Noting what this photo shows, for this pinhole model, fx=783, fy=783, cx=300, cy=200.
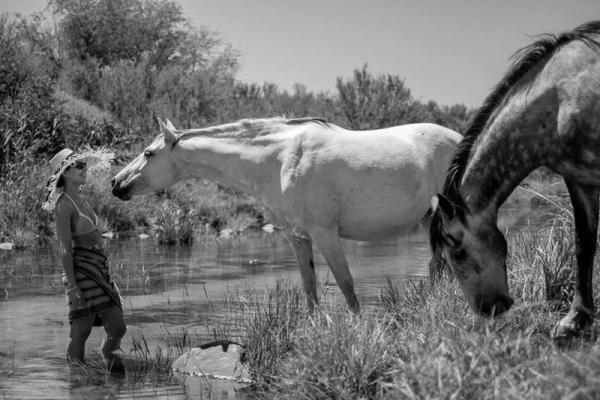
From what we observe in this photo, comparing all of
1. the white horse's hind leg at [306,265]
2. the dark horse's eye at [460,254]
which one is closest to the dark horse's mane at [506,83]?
the dark horse's eye at [460,254]

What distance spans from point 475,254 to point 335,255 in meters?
2.05

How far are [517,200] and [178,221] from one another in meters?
14.9

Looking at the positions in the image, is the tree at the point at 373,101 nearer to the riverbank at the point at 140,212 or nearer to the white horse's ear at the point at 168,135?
the riverbank at the point at 140,212

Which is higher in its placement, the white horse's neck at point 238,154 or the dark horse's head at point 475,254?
the white horse's neck at point 238,154

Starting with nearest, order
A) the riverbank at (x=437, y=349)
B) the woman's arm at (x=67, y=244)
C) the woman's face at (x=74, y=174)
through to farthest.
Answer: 1. the riverbank at (x=437, y=349)
2. the woman's arm at (x=67, y=244)
3. the woman's face at (x=74, y=174)

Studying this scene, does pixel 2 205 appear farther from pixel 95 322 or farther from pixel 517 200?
pixel 517 200

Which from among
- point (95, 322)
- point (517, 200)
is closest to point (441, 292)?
point (95, 322)

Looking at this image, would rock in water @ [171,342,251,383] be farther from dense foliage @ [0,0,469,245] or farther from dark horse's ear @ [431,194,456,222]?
dense foliage @ [0,0,469,245]

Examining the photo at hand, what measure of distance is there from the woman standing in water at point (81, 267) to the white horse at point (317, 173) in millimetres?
1221

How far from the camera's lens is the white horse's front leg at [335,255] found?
7.62 meters

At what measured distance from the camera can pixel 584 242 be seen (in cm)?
628

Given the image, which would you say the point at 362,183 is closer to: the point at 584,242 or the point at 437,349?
the point at 584,242

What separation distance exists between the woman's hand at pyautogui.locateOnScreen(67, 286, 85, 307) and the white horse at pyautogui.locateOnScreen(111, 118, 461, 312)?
5.68 ft

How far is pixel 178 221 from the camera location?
18.7m
